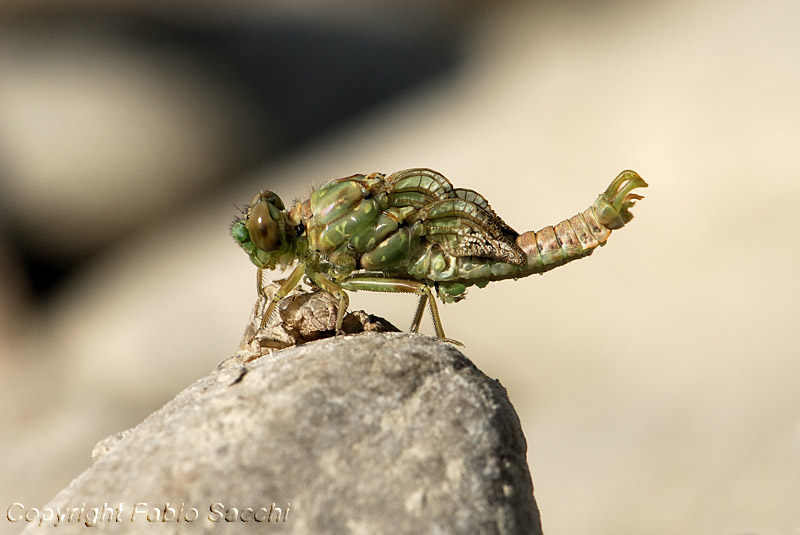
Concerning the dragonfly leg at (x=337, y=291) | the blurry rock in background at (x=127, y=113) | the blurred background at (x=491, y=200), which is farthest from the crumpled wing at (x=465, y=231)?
the blurry rock in background at (x=127, y=113)

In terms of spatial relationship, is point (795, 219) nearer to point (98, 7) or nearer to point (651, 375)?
point (651, 375)

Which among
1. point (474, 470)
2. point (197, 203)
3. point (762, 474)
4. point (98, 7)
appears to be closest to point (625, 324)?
point (762, 474)

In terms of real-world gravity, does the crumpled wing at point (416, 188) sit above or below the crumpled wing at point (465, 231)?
above

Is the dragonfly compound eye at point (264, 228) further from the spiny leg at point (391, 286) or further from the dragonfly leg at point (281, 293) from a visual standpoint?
the spiny leg at point (391, 286)

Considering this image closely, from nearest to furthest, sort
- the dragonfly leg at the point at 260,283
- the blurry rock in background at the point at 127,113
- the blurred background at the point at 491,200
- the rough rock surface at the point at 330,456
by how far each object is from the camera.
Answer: the rough rock surface at the point at 330,456 < the dragonfly leg at the point at 260,283 < the blurred background at the point at 491,200 < the blurry rock in background at the point at 127,113

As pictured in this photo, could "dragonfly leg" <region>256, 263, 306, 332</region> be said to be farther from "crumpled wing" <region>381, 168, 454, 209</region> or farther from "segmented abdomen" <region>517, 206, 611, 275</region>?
"segmented abdomen" <region>517, 206, 611, 275</region>

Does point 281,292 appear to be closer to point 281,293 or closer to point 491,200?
point 281,293
